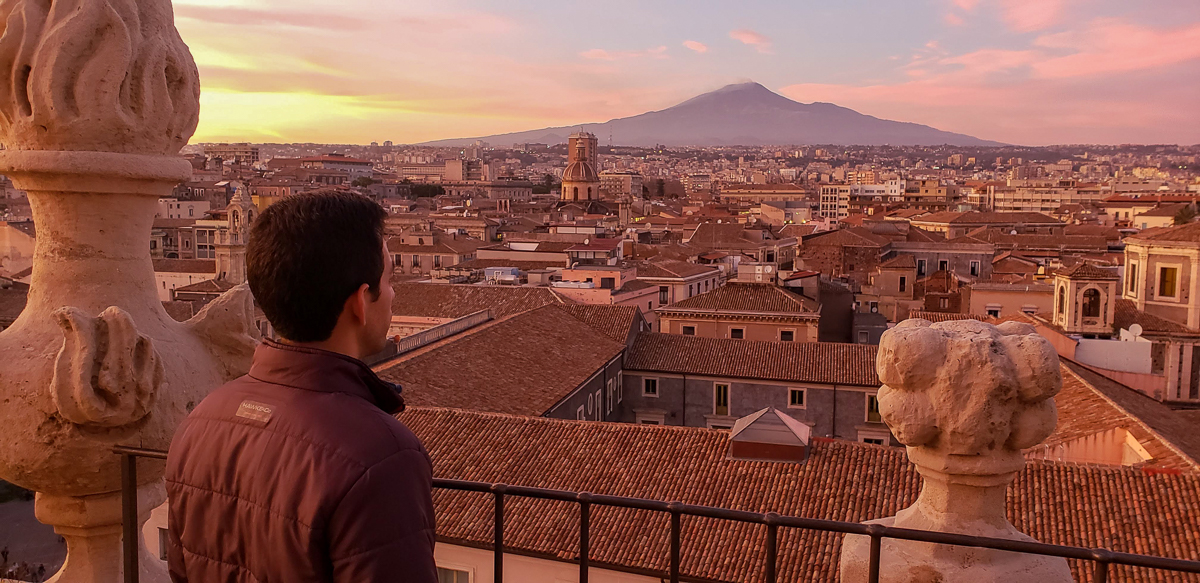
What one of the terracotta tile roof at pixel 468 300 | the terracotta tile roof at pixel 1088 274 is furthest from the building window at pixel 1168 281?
the terracotta tile roof at pixel 468 300

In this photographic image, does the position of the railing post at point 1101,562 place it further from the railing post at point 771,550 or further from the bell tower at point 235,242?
the bell tower at point 235,242

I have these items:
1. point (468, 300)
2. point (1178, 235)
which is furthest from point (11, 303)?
point (1178, 235)

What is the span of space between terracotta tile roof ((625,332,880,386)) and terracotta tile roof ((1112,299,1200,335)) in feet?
28.6

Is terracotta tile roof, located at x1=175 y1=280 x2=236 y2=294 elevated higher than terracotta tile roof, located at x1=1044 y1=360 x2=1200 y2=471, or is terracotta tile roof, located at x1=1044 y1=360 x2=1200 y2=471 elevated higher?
terracotta tile roof, located at x1=1044 y1=360 x2=1200 y2=471

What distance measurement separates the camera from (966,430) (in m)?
2.43

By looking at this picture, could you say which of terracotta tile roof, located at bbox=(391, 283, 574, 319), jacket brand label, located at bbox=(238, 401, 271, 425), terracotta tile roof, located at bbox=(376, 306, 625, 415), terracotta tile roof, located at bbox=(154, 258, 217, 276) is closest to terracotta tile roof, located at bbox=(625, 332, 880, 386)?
terracotta tile roof, located at bbox=(376, 306, 625, 415)

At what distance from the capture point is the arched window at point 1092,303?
27.6 metres

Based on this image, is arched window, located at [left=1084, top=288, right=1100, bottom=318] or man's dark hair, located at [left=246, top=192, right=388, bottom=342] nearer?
man's dark hair, located at [left=246, top=192, right=388, bottom=342]

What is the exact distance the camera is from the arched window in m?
27.6

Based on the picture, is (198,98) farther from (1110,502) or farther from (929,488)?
(1110,502)

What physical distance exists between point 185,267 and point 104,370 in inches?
1974

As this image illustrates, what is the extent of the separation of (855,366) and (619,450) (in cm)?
1229

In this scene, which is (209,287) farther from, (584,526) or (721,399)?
(584,526)

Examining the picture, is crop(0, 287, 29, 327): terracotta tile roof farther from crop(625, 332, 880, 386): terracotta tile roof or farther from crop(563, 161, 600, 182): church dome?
crop(563, 161, 600, 182): church dome
